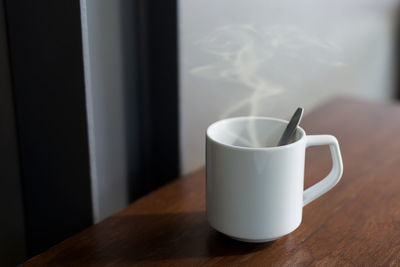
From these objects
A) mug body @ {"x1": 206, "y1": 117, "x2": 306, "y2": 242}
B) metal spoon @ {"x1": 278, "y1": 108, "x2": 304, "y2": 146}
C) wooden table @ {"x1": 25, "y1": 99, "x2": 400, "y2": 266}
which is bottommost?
wooden table @ {"x1": 25, "y1": 99, "x2": 400, "y2": 266}

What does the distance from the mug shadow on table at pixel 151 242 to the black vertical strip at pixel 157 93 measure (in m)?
0.21

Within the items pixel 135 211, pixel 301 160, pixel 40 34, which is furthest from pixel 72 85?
pixel 301 160

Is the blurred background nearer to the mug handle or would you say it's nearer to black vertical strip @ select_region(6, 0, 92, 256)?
black vertical strip @ select_region(6, 0, 92, 256)

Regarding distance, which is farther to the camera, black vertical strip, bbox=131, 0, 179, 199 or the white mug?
black vertical strip, bbox=131, 0, 179, 199

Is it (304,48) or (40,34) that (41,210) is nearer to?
(40,34)

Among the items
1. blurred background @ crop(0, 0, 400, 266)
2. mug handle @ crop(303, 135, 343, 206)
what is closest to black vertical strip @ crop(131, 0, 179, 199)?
blurred background @ crop(0, 0, 400, 266)

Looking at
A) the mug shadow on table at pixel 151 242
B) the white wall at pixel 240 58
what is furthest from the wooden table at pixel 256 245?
the white wall at pixel 240 58

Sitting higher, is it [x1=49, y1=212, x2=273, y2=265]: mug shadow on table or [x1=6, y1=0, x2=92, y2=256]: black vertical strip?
[x1=6, y1=0, x2=92, y2=256]: black vertical strip

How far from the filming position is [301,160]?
614 millimetres

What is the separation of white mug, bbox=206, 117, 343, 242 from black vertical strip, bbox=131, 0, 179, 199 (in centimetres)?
24

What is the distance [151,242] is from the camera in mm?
661

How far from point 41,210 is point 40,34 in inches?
11.4

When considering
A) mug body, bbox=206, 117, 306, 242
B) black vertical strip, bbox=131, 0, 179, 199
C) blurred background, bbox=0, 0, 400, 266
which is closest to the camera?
mug body, bbox=206, 117, 306, 242

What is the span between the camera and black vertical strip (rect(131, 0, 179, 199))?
2.79 ft
